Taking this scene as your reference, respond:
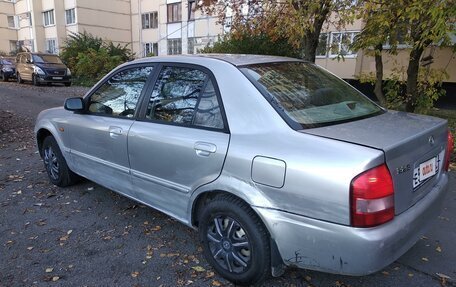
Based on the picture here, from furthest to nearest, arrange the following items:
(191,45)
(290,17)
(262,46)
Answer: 1. (191,45)
2. (262,46)
3. (290,17)

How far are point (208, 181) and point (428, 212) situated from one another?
5.09 ft

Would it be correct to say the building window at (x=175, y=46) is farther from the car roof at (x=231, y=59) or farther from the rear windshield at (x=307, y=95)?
the rear windshield at (x=307, y=95)

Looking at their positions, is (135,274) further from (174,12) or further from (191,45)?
(174,12)

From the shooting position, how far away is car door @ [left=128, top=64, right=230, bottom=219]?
2830mm

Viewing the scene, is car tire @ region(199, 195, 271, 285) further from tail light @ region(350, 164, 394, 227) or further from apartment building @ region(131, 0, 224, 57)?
apartment building @ region(131, 0, 224, 57)

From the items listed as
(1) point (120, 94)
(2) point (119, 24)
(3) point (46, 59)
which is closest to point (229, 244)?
(1) point (120, 94)

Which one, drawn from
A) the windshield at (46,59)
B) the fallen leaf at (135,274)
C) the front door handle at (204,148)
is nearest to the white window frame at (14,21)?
the windshield at (46,59)

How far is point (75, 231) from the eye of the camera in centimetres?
375

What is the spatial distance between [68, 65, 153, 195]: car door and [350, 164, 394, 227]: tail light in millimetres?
2175

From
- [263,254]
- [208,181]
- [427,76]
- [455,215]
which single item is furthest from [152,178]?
[427,76]

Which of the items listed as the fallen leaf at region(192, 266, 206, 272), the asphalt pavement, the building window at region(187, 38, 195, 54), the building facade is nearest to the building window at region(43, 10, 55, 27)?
the building facade

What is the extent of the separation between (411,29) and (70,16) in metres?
36.7

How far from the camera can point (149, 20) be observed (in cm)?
3600

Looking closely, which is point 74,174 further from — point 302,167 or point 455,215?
point 455,215
